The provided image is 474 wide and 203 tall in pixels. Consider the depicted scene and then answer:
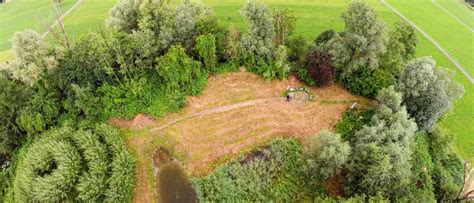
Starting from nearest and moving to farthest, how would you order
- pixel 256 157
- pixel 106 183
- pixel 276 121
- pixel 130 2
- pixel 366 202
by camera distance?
pixel 366 202 < pixel 106 183 < pixel 256 157 < pixel 276 121 < pixel 130 2

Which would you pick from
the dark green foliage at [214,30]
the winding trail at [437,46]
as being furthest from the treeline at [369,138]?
the winding trail at [437,46]

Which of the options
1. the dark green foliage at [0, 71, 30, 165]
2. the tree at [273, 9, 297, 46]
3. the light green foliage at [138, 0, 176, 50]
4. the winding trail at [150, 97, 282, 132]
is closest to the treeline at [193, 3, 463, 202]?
the tree at [273, 9, 297, 46]

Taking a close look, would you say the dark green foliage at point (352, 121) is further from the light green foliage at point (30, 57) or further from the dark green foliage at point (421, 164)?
the light green foliage at point (30, 57)

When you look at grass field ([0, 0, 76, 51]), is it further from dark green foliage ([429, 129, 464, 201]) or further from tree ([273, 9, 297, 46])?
dark green foliage ([429, 129, 464, 201])

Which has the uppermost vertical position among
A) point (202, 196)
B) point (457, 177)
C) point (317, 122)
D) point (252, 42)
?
point (252, 42)

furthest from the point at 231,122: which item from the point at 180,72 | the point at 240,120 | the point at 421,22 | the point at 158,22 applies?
the point at 421,22

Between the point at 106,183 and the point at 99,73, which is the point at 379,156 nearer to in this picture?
the point at 106,183

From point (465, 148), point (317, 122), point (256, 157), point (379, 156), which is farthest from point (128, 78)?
point (465, 148)
